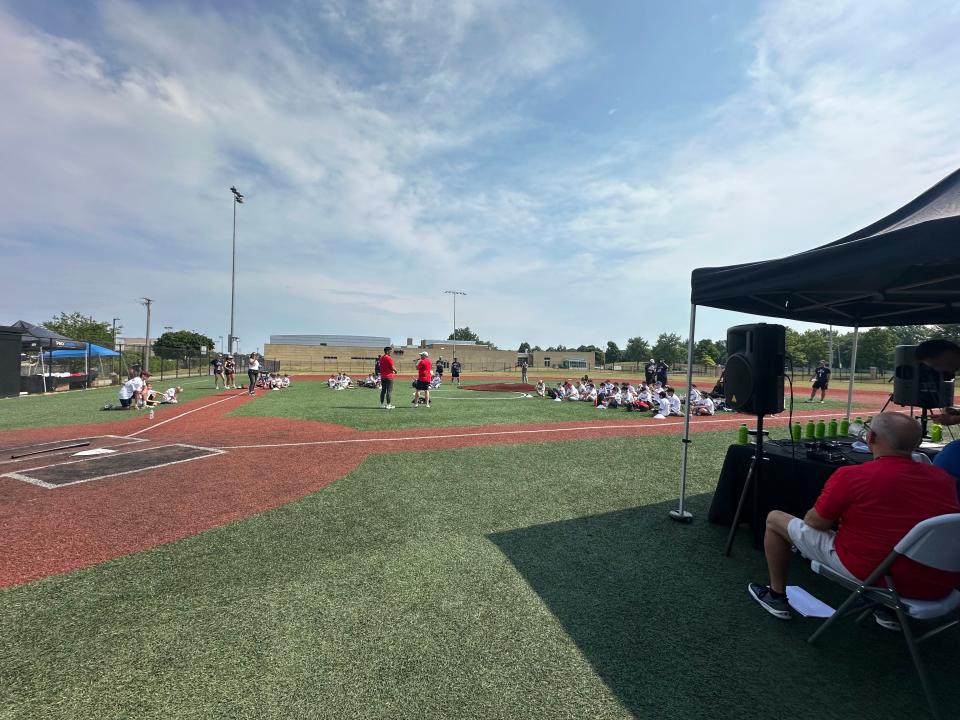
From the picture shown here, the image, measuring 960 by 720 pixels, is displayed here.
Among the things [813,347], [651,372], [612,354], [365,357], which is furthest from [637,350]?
[651,372]

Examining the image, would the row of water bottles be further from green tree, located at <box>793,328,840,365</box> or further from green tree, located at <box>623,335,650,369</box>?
green tree, located at <box>623,335,650,369</box>

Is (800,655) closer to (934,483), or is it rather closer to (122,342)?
(934,483)

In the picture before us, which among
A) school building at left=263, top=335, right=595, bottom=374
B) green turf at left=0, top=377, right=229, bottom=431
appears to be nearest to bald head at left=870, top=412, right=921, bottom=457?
green turf at left=0, top=377, right=229, bottom=431

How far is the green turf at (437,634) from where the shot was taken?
6.89 ft

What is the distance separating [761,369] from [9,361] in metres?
25.5

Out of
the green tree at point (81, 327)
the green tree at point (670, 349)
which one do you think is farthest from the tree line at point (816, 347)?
the green tree at point (81, 327)

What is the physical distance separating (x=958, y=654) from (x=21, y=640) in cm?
570

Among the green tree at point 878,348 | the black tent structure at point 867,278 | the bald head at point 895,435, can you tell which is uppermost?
the green tree at point 878,348

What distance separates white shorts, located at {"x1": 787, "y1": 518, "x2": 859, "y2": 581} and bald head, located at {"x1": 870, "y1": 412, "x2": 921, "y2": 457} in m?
0.62

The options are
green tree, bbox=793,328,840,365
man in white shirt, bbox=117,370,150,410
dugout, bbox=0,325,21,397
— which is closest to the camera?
man in white shirt, bbox=117,370,150,410

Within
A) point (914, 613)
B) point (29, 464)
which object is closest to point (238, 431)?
point (29, 464)

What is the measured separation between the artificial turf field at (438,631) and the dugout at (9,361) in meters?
21.0

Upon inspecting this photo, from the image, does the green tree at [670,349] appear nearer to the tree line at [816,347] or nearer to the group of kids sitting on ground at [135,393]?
the tree line at [816,347]

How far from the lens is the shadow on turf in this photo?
2.14 m
